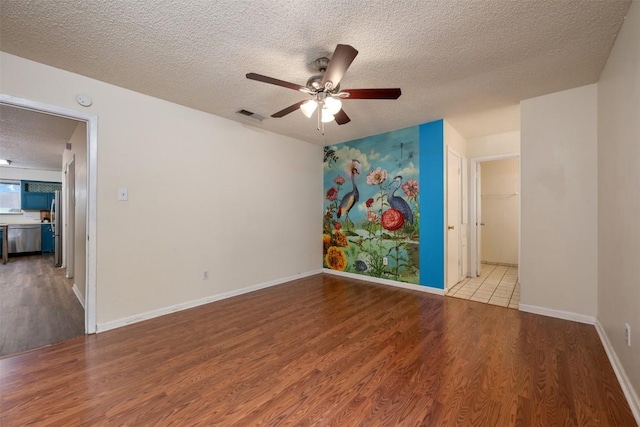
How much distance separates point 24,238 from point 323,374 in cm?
898

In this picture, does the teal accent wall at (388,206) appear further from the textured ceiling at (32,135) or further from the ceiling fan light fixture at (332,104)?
the textured ceiling at (32,135)

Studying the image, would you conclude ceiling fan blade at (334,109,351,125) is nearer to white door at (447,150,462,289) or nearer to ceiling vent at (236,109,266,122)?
ceiling vent at (236,109,266,122)

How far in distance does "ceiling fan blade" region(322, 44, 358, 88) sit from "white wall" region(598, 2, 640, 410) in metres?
1.66

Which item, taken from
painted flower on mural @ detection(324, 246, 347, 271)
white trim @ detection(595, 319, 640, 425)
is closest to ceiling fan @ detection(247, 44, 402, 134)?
white trim @ detection(595, 319, 640, 425)

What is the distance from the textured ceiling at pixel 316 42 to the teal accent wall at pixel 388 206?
3.65 ft

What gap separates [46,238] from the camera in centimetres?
714

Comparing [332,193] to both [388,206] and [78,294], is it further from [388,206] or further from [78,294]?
[78,294]

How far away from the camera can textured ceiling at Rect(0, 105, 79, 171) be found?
10.8 feet

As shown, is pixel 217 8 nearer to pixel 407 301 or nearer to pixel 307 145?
pixel 307 145

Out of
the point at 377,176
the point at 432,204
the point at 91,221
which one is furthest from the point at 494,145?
the point at 91,221

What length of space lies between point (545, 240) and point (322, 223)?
3.33m

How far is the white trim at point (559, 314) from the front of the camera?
270 centimetres

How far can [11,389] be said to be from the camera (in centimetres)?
173

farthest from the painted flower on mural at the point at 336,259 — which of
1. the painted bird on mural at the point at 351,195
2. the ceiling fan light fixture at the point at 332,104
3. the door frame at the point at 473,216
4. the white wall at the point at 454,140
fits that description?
the ceiling fan light fixture at the point at 332,104
